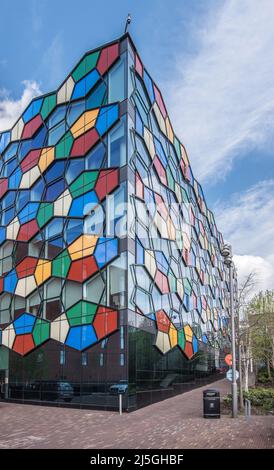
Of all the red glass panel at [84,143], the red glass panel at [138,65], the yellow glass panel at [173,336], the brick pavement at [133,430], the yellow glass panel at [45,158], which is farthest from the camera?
the yellow glass panel at [45,158]

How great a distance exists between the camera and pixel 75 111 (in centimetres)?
3045

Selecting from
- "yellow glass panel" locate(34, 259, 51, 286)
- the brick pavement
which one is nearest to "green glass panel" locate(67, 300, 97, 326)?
"yellow glass panel" locate(34, 259, 51, 286)

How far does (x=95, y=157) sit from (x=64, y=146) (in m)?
3.55

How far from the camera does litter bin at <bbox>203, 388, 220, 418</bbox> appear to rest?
19250 mm

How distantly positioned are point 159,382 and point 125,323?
6.38m

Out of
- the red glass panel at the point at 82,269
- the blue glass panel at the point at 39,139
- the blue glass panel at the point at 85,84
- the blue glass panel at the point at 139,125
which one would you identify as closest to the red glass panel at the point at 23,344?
the red glass panel at the point at 82,269

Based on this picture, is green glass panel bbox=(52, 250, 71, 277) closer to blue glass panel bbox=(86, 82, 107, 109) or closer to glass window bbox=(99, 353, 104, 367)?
glass window bbox=(99, 353, 104, 367)

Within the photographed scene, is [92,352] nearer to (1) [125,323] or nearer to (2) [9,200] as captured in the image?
(1) [125,323]

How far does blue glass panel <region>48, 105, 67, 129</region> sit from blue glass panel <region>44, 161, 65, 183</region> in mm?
3107

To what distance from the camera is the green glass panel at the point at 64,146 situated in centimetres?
3025

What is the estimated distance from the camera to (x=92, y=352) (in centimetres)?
2500

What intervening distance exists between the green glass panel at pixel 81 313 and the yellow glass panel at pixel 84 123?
10848 millimetres

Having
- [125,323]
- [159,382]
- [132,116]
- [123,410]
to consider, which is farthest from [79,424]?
[132,116]

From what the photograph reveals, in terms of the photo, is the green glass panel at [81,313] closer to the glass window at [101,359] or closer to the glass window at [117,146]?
the glass window at [101,359]
